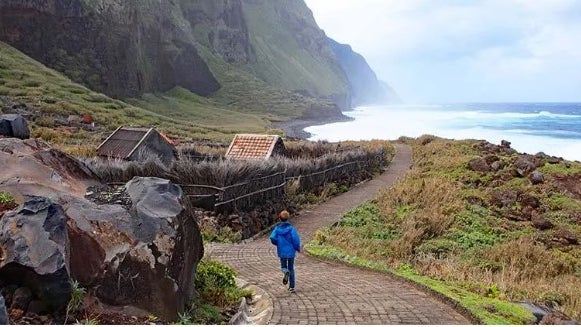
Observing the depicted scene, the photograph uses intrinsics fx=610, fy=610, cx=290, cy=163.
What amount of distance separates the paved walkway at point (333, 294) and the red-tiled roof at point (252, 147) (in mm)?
9536

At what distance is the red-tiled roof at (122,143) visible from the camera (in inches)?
747

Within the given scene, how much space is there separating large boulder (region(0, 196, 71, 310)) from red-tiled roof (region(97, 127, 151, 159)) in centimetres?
1309

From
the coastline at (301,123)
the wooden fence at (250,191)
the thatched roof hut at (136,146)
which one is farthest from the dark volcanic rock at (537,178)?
the coastline at (301,123)

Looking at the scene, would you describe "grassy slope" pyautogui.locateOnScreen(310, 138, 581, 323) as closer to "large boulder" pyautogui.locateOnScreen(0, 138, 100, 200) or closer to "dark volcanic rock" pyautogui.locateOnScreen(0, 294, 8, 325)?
"large boulder" pyautogui.locateOnScreen(0, 138, 100, 200)

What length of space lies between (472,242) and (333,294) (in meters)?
8.20

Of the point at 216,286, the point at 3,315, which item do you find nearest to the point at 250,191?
the point at 216,286

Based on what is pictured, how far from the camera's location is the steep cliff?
61.6 m

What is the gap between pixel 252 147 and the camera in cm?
2273

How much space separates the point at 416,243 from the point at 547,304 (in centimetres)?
550

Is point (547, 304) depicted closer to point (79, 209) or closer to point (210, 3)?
point (79, 209)

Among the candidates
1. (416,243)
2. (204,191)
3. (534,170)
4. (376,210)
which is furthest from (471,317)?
(534,170)

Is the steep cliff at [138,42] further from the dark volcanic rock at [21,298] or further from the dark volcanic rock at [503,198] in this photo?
the dark volcanic rock at [21,298]

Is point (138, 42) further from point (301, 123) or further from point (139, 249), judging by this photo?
point (139, 249)

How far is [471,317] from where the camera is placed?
7137 mm
